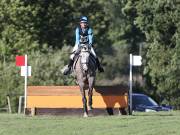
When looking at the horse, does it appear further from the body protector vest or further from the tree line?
the tree line

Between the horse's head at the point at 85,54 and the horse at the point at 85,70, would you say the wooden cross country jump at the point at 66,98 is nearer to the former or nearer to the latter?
the horse at the point at 85,70

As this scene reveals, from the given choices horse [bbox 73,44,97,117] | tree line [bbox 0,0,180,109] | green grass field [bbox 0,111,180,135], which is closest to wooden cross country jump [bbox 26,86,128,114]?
horse [bbox 73,44,97,117]

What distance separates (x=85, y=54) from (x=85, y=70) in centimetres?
52

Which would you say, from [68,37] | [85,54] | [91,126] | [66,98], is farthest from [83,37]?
[68,37]

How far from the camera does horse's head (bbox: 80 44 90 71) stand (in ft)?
68.5

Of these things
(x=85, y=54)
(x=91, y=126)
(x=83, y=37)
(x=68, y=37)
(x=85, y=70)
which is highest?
(x=68, y=37)

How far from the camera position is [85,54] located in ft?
68.5

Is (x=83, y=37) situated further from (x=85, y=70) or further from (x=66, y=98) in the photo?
(x=66, y=98)

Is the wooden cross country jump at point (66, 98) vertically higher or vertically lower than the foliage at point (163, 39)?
lower

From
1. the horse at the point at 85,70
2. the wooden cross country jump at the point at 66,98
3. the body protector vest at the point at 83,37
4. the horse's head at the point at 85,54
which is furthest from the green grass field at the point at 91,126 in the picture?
the wooden cross country jump at the point at 66,98

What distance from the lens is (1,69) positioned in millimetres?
47219

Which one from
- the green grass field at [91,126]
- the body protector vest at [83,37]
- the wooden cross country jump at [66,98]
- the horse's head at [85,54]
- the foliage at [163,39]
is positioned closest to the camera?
the green grass field at [91,126]

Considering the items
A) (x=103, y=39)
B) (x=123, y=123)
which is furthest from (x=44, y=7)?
(x=123, y=123)

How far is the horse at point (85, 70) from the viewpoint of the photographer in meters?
21.0
